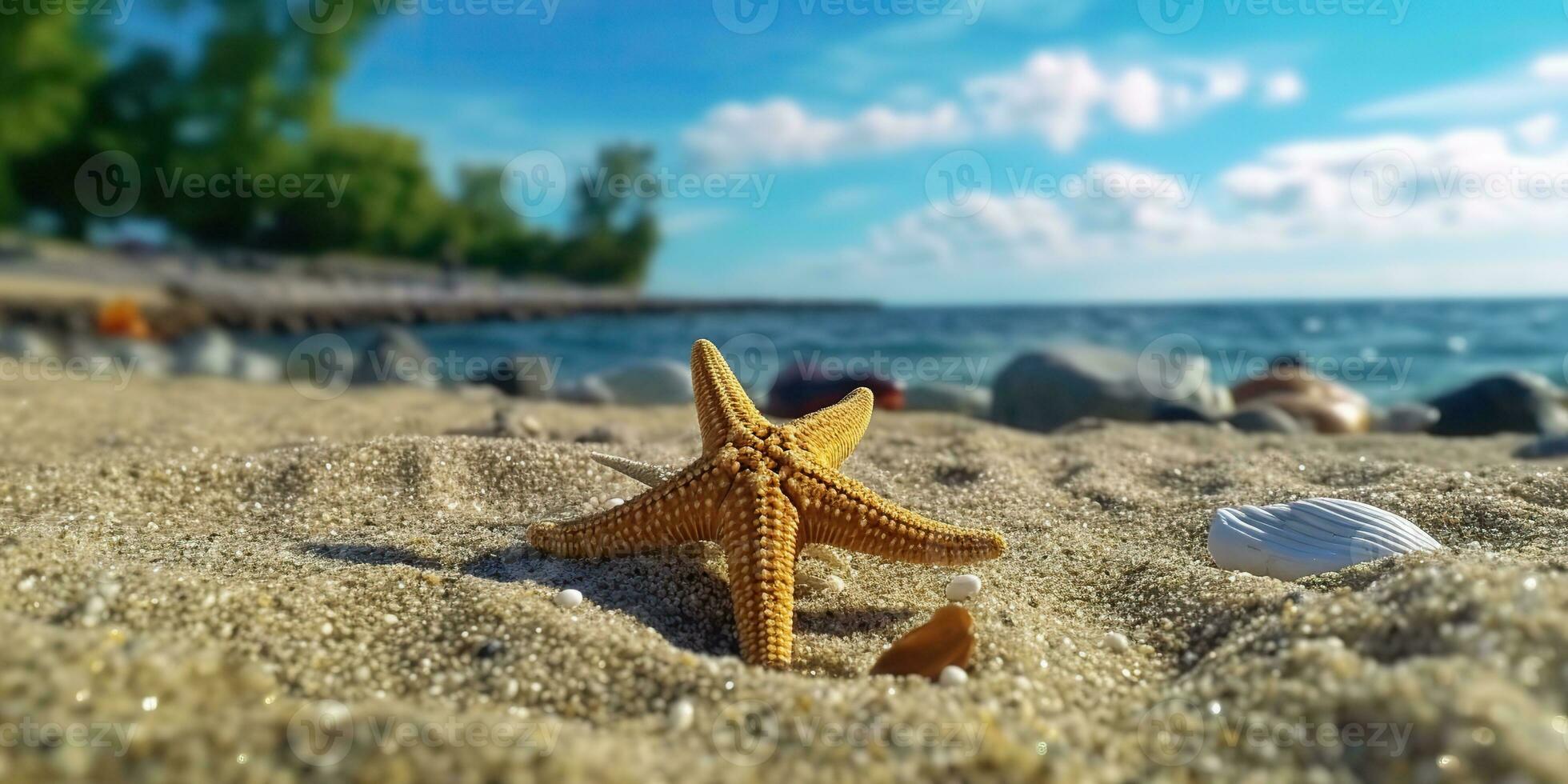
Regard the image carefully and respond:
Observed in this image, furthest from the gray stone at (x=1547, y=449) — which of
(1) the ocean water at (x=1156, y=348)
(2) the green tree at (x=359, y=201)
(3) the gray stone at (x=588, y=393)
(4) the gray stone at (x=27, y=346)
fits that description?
(2) the green tree at (x=359, y=201)

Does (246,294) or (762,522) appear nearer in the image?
(762,522)

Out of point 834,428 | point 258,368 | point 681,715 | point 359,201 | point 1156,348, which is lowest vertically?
point 258,368

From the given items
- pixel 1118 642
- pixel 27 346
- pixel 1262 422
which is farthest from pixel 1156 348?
pixel 27 346

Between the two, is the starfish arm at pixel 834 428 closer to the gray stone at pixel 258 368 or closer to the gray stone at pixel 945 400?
the gray stone at pixel 945 400

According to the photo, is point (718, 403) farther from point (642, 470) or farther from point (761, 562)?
point (761, 562)

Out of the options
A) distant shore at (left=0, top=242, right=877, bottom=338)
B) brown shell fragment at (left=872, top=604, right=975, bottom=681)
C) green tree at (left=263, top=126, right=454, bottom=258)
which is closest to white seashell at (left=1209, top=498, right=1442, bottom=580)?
brown shell fragment at (left=872, top=604, right=975, bottom=681)
